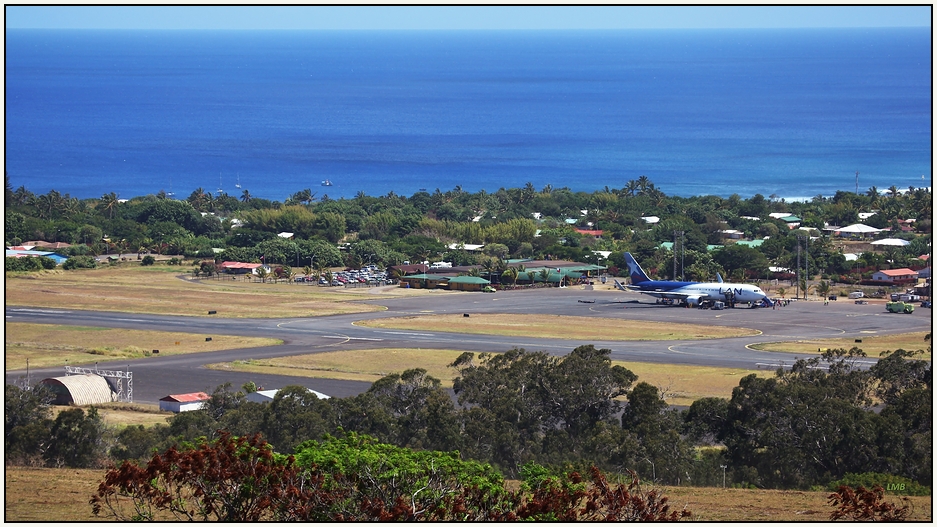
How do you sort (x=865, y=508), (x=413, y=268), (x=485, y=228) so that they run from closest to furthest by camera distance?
(x=865, y=508) < (x=413, y=268) < (x=485, y=228)

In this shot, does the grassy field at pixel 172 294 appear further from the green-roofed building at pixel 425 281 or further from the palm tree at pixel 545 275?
the palm tree at pixel 545 275

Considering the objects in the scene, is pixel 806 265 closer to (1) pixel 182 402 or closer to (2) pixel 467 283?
(2) pixel 467 283

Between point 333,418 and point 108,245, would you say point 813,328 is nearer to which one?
point 333,418

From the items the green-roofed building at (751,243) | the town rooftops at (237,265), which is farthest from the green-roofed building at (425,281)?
the green-roofed building at (751,243)

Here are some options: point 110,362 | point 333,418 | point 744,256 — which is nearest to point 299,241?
point 744,256

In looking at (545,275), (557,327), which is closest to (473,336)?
(557,327)

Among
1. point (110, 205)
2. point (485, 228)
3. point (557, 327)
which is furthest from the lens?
point (110, 205)
